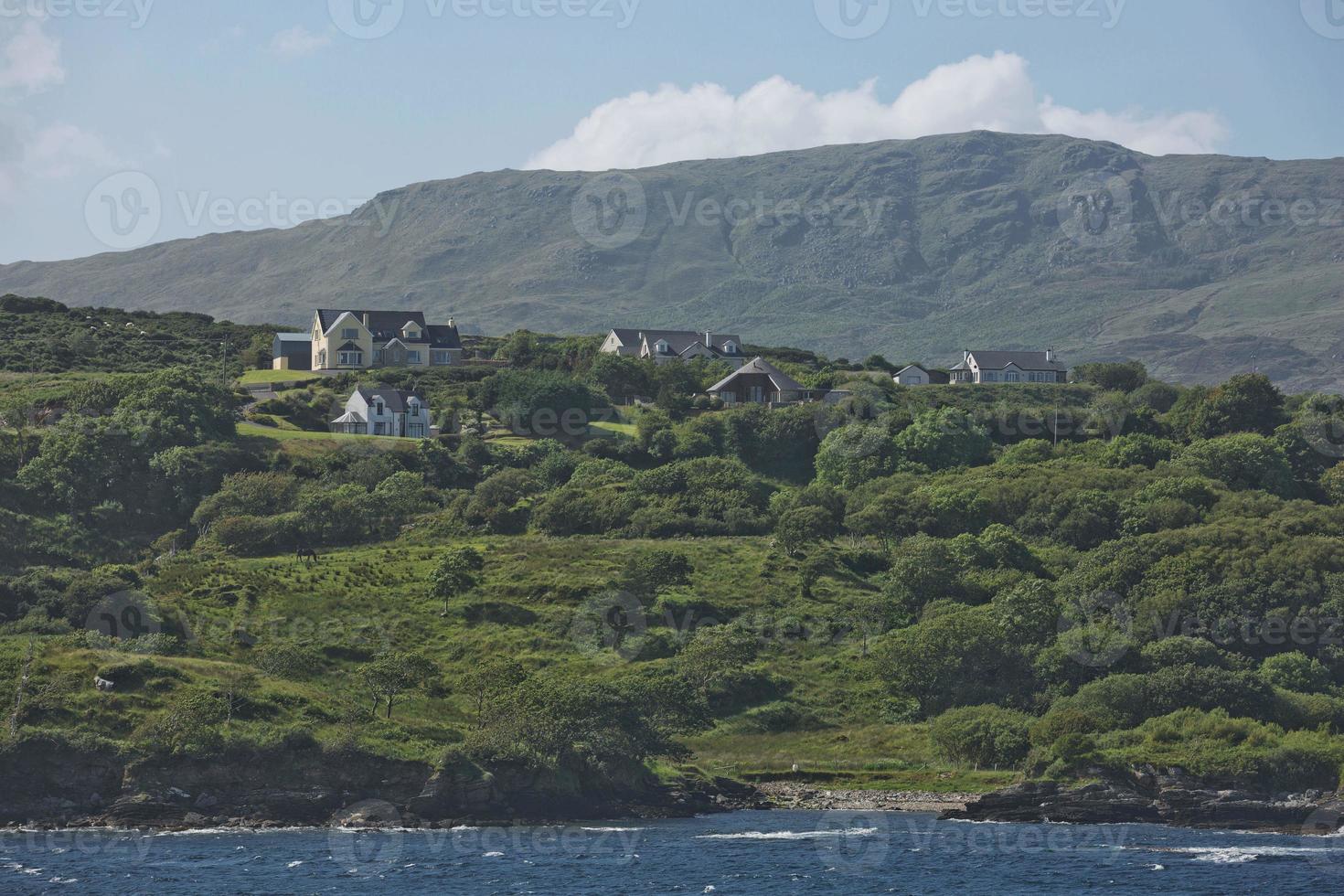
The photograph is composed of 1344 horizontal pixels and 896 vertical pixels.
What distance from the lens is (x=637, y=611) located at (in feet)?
324

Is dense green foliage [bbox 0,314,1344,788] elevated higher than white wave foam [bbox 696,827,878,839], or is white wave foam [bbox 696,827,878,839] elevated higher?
dense green foliage [bbox 0,314,1344,788]

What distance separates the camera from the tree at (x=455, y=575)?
9831 cm

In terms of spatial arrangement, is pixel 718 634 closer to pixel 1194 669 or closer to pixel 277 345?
pixel 1194 669

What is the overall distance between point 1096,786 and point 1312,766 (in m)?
10.1

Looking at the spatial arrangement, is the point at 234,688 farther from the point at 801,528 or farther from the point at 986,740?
the point at 801,528

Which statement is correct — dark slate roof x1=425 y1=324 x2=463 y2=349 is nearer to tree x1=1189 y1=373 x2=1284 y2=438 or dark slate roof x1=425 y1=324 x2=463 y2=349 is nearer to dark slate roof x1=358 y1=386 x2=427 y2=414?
dark slate roof x1=358 y1=386 x2=427 y2=414

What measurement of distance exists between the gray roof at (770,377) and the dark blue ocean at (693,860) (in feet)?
247

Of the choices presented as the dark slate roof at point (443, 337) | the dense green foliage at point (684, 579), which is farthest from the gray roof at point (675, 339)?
the dense green foliage at point (684, 579)

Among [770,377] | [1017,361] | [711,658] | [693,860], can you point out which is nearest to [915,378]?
[1017,361]

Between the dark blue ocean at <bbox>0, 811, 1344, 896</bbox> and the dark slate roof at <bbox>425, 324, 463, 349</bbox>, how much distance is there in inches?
3820

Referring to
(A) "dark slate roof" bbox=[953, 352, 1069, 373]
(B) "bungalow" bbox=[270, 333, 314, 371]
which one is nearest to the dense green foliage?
(B) "bungalow" bbox=[270, 333, 314, 371]

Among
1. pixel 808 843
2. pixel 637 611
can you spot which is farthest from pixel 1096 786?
pixel 637 611

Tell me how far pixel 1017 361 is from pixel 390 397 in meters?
68.4

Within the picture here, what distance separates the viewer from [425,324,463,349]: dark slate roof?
6550 inches
